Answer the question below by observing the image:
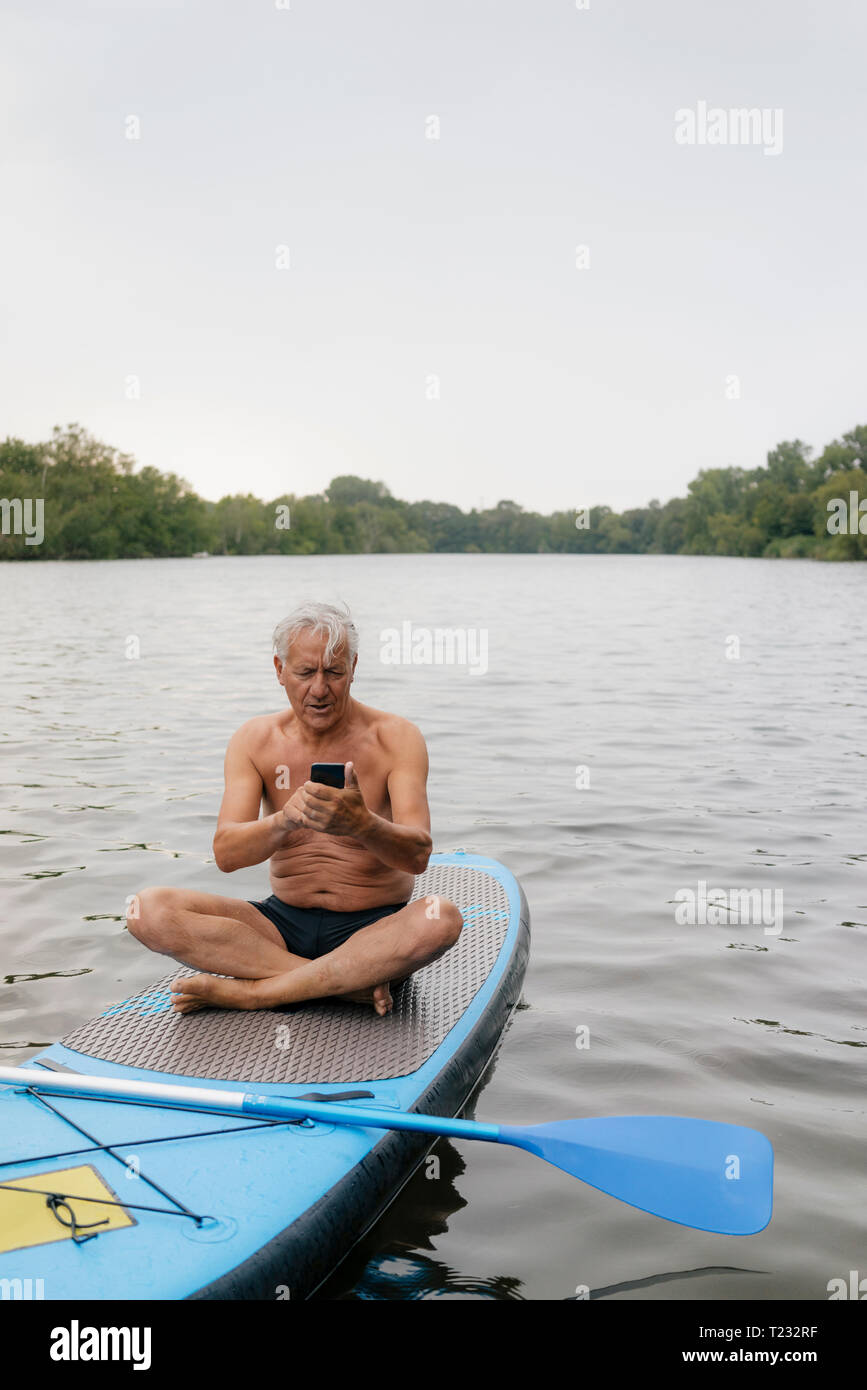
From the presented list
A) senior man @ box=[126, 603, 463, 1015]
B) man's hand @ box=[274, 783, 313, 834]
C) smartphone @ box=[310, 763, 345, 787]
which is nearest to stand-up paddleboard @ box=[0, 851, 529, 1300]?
senior man @ box=[126, 603, 463, 1015]

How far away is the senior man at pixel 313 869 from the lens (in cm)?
425

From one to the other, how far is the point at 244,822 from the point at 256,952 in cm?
50

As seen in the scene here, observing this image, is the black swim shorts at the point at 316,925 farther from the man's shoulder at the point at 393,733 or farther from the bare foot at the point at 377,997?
the man's shoulder at the point at 393,733

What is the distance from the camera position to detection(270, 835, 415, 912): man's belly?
4613 millimetres

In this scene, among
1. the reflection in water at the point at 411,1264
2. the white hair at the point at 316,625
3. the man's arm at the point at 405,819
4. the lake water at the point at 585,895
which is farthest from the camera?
the white hair at the point at 316,625

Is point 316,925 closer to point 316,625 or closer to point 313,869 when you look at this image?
point 313,869

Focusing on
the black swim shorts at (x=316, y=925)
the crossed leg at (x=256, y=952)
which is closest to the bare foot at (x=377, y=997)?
the crossed leg at (x=256, y=952)

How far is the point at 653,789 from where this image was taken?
9.98 metres

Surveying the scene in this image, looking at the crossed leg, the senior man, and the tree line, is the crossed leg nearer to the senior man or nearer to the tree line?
the senior man

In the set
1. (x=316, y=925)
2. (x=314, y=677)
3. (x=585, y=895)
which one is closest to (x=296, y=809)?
(x=314, y=677)

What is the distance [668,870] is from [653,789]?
2388 mm
